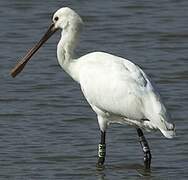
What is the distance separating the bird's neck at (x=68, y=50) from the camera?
13234 mm

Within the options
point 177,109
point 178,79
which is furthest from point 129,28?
point 177,109

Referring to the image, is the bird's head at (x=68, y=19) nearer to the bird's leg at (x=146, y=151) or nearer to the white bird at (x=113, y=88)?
the white bird at (x=113, y=88)

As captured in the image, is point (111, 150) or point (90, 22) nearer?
point (111, 150)

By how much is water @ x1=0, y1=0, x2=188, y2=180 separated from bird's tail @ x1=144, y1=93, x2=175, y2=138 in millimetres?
593

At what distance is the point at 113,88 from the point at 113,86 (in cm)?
2

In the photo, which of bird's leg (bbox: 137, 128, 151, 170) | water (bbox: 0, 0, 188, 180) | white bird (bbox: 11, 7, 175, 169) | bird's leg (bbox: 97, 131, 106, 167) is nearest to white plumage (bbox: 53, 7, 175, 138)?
white bird (bbox: 11, 7, 175, 169)

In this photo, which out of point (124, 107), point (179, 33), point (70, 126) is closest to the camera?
point (124, 107)

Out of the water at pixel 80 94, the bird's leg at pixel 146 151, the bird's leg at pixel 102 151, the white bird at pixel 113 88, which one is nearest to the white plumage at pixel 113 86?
the white bird at pixel 113 88

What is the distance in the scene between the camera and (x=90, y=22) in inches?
783

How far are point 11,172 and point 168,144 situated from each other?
223 centimetres

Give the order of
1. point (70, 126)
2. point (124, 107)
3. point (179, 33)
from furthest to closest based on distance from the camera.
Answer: point (179, 33)
point (70, 126)
point (124, 107)

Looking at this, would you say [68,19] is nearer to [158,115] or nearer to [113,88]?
[113,88]

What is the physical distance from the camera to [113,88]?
12.5 meters

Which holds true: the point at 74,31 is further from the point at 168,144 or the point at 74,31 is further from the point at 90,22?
the point at 90,22
